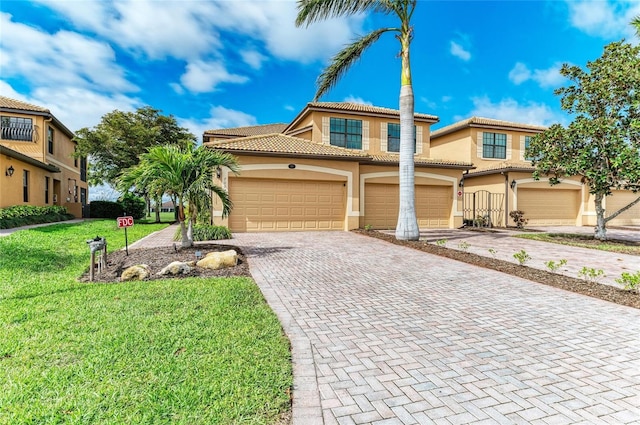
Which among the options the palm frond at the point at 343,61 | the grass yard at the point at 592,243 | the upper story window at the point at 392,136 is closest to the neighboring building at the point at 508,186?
the grass yard at the point at 592,243

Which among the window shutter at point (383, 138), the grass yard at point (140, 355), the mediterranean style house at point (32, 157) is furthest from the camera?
the window shutter at point (383, 138)

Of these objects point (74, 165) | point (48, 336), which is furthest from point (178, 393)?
point (74, 165)

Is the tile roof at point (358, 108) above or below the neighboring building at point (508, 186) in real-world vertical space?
above

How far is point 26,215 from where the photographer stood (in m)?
15.8

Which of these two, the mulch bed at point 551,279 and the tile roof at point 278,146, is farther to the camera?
the tile roof at point 278,146

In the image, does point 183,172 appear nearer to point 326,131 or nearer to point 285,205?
point 285,205

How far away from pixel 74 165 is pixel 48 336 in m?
29.5

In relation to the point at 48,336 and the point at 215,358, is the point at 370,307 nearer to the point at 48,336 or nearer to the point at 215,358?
the point at 215,358

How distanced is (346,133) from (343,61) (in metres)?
6.57

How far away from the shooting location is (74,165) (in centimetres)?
2667

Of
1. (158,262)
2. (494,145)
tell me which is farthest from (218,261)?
(494,145)

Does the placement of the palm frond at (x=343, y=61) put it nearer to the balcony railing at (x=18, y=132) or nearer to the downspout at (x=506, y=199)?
the downspout at (x=506, y=199)

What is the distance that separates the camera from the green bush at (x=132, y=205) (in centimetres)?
2648

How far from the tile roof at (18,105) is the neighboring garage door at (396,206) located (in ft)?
66.9
